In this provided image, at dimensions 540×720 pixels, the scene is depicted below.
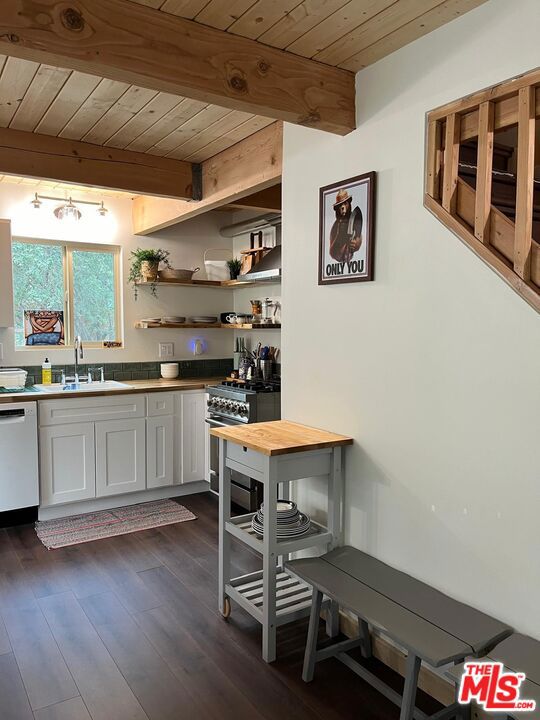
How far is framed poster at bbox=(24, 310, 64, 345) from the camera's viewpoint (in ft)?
14.3

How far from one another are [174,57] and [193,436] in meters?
3.03

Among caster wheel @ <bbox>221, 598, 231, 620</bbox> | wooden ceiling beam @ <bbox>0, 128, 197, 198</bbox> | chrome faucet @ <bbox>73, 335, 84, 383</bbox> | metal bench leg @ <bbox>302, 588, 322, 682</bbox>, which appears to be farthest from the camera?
chrome faucet @ <bbox>73, 335, 84, 383</bbox>

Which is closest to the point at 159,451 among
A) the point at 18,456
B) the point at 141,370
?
the point at 141,370

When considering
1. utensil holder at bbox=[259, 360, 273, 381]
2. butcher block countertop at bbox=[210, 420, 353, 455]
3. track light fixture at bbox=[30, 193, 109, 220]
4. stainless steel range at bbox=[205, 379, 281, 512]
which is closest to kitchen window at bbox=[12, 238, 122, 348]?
track light fixture at bbox=[30, 193, 109, 220]

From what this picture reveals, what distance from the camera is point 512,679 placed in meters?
1.52

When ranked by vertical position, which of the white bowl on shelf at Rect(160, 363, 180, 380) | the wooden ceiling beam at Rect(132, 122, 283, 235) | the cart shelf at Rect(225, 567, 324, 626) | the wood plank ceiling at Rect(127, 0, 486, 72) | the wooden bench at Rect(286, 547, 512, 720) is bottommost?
the cart shelf at Rect(225, 567, 324, 626)

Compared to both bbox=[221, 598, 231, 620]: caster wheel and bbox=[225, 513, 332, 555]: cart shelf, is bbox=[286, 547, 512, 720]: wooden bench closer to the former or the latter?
bbox=[225, 513, 332, 555]: cart shelf

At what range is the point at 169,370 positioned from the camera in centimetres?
480

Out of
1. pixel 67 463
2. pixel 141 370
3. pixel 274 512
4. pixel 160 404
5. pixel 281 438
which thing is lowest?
pixel 67 463

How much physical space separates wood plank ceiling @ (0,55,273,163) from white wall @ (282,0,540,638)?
0.56m

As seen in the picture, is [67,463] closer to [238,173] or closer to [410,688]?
[238,173]

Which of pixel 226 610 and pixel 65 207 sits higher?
pixel 65 207

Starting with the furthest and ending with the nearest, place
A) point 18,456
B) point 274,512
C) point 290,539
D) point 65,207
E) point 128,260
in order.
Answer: point 128,260
point 65,207
point 18,456
point 290,539
point 274,512
